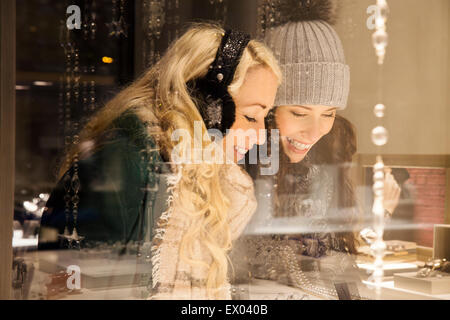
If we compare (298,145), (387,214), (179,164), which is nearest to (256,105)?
(298,145)

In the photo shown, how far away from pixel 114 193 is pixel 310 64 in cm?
80

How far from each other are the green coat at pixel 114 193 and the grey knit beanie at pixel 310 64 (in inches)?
19.9

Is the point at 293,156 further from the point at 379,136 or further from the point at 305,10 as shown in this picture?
the point at 305,10

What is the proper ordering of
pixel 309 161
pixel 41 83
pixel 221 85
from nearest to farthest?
pixel 41 83 → pixel 221 85 → pixel 309 161

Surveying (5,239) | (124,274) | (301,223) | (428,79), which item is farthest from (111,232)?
(428,79)

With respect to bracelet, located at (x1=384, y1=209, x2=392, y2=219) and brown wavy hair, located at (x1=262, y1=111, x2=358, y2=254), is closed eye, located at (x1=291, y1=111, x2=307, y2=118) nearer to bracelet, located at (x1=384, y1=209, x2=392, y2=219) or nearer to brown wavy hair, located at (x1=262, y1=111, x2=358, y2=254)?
brown wavy hair, located at (x1=262, y1=111, x2=358, y2=254)

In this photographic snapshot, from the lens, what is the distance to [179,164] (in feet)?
6.23

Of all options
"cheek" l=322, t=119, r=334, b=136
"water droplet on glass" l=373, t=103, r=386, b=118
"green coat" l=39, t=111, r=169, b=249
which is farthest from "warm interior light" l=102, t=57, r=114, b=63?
"water droplet on glass" l=373, t=103, r=386, b=118

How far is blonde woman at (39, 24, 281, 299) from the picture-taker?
1.84 m

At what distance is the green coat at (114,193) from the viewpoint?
1.84 metres

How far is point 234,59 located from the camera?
1920 mm

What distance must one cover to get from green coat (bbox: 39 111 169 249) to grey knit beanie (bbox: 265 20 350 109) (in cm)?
50

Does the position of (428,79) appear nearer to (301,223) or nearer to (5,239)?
(301,223)

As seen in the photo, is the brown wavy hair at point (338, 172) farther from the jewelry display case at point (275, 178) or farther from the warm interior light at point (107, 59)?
the warm interior light at point (107, 59)
